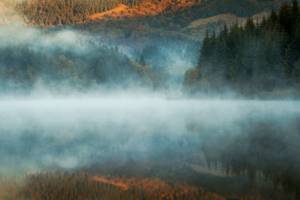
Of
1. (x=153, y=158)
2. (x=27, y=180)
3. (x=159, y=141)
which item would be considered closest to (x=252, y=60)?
(x=159, y=141)

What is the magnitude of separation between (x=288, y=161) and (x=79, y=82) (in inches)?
6696

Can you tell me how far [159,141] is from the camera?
31.1m

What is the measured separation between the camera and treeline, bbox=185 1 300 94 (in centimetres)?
9425

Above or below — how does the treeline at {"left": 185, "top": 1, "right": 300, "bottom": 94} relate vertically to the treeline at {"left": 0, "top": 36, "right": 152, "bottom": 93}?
above

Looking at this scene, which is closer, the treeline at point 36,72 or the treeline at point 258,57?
the treeline at point 258,57

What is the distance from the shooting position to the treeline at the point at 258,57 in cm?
9425

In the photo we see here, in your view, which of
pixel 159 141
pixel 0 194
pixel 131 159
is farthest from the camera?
pixel 159 141

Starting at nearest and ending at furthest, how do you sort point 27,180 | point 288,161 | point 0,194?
point 0,194 → point 27,180 → point 288,161

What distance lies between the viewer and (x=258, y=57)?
103 meters

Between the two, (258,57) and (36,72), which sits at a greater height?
(258,57)

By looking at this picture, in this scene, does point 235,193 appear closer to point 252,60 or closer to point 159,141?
point 159,141

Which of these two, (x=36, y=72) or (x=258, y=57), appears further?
(x=36, y=72)

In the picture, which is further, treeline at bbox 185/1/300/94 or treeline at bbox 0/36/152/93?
treeline at bbox 0/36/152/93

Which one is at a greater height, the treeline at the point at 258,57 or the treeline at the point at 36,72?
the treeline at the point at 258,57
